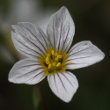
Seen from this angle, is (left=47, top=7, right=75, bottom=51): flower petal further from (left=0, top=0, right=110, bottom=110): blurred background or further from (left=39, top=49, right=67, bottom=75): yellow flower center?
(left=0, top=0, right=110, bottom=110): blurred background

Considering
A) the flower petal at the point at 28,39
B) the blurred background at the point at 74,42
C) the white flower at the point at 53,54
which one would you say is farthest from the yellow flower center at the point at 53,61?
the blurred background at the point at 74,42

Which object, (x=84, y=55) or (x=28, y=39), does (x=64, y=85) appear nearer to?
(x=84, y=55)

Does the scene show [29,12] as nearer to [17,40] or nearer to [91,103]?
[91,103]

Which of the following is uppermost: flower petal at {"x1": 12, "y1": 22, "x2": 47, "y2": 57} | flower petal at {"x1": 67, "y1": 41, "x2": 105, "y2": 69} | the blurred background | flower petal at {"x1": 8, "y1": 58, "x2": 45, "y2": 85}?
flower petal at {"x1": 12, "y1": 22, "x2": 47, "y2": 57}

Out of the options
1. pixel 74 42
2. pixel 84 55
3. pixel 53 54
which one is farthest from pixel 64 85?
pixel 74 42

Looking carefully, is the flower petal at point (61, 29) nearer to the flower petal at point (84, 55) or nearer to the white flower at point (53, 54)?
the white flower at point (53, 54)

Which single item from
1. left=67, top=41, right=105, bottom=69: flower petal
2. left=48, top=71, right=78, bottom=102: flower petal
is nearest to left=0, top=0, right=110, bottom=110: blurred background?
left=48, top=71, right=78, bottom=102: flower petal
